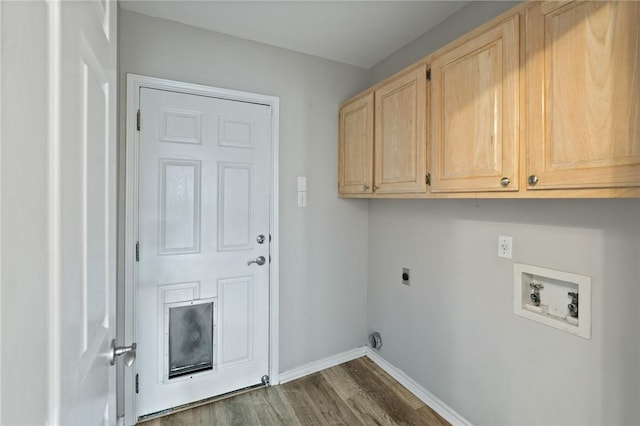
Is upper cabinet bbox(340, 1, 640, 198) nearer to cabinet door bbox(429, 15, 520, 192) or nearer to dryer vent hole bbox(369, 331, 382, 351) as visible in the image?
cabinet door bbox(429, 15, 520, 192)

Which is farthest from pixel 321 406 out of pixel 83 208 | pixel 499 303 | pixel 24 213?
pixel 24 213

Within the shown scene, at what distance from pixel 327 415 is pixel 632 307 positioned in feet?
5.55

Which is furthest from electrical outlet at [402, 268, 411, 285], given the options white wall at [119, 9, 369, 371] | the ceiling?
the ceiling

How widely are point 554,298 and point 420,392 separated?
3.85 feet

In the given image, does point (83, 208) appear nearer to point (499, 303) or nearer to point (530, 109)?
point (530, 109)

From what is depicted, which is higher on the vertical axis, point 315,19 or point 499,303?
point 315,19

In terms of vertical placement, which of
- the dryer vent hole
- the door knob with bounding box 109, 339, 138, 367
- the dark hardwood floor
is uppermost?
the door knob with bounding box 109, 339, 138, 367

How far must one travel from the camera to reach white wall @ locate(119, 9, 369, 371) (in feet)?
6.79

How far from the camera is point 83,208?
23.5 inches

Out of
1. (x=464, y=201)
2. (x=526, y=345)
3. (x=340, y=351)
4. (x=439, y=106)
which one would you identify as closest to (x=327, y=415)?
(x=340, y=351)

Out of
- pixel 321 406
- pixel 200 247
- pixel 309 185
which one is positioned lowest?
pixel 321 406

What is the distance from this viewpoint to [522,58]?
47.0 inches

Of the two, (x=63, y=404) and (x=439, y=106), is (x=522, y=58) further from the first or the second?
(x=63, y=404)

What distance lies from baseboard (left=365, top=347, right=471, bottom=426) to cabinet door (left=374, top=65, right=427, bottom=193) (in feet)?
4.61
